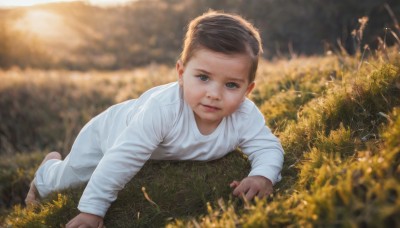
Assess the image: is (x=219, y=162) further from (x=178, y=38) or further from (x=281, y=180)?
(x=178, y=38)

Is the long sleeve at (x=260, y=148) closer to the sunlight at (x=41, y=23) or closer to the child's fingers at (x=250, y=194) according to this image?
the child's fingers at (x=250, y=194)

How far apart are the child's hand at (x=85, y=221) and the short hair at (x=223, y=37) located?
1.36m

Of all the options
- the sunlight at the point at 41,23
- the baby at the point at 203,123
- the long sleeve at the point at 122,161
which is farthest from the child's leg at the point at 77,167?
the sunlight at the point at 41,23

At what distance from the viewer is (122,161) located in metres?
2.88

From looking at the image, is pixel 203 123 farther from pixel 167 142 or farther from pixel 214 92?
pixel 214 92

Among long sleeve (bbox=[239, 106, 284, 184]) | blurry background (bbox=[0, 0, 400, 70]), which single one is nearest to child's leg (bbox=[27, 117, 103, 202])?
long sleeve (bbox=[239, 106, 284, 184])

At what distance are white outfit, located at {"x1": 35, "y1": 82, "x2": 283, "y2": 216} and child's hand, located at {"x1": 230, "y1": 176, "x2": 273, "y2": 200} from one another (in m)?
0.05

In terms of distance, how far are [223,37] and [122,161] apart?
118 cm

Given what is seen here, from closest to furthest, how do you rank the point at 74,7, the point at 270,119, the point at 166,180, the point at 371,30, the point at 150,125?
1. the point at 150,125
2. the point at 166,180
3. the point at 270,119
4. the point at 371,30
5. the point at 74,7

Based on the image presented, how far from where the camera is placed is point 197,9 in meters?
27.9

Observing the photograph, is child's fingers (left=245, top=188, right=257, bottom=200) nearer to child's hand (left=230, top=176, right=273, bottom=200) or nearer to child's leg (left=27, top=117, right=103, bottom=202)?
child's hand (left=230, top=176, right=273, bottom=200)

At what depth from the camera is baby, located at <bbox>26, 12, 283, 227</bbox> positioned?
2824 millimetres

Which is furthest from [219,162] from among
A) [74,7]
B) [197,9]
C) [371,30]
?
[74,7]

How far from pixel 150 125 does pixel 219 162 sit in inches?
32.9
